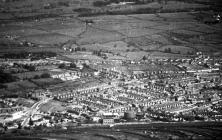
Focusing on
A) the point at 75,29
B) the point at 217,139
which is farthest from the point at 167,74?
the point at 75,29

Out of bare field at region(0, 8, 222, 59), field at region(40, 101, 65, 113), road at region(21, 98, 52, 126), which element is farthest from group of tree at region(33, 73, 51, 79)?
bare field at region(0, 8, 222, 59)

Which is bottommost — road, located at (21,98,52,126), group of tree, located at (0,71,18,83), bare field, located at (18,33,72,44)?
road, located at (21,98,52,126)

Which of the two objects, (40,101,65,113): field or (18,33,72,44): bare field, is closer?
(40,101,65,113): field

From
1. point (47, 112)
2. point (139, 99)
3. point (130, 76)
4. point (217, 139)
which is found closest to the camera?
point (217, 139)

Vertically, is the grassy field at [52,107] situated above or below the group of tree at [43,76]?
below

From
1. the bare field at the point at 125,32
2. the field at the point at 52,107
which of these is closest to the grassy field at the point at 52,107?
the field at the point at 52,107

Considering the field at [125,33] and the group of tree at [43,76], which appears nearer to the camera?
the group of tree at [43,76]

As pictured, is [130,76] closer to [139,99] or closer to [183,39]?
[139,99]

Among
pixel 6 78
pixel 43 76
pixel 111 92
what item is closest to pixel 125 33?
pixel 43 76

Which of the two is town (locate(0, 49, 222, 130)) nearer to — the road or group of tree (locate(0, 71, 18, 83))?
the road

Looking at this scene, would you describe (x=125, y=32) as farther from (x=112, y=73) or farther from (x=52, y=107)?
(x=52, y=107)

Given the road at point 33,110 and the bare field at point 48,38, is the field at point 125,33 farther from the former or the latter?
the road at point 33,110
